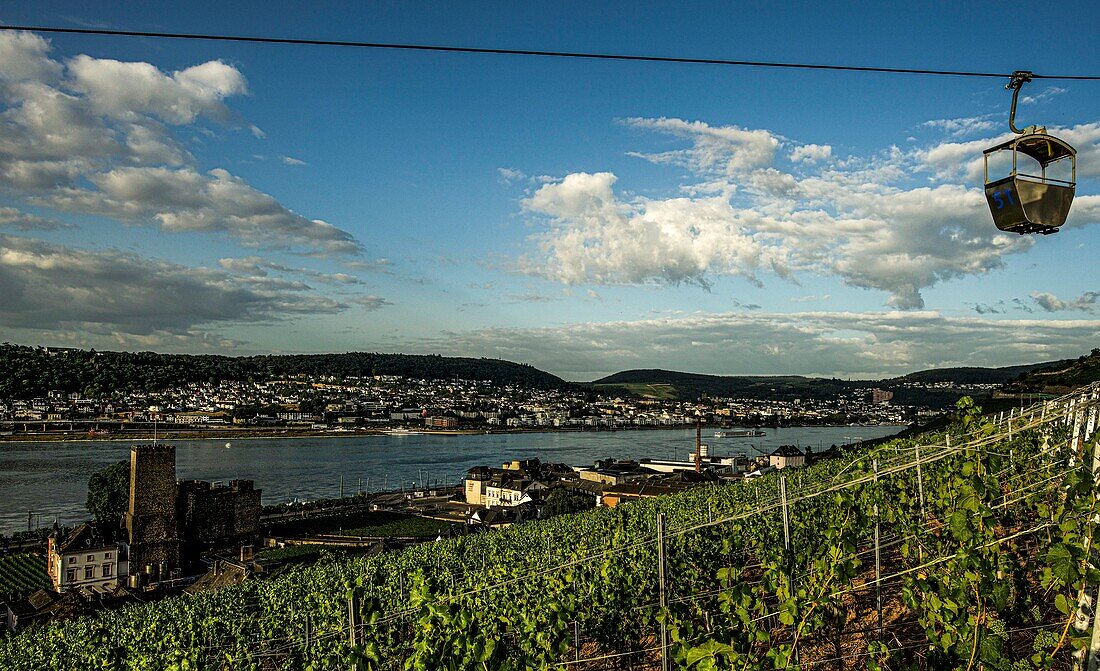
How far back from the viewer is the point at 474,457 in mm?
76812

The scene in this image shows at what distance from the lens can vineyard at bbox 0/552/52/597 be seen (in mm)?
20977

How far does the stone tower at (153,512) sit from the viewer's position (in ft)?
80.4

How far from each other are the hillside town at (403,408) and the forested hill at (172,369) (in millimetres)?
2231

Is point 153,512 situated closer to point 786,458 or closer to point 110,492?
point 110,492

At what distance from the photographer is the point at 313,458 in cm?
7256

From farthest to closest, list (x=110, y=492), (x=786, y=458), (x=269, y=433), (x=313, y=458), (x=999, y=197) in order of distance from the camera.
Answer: (x=269, y=433) → (x=313, y=458) → (x=786, y=458) → (x=110, y=492) → (x=999, y=197)

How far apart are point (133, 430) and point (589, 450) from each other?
212ft

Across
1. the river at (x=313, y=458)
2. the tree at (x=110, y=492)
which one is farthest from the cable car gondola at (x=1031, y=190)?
the river at (x=313, y=458)

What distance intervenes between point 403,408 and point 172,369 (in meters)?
45.9

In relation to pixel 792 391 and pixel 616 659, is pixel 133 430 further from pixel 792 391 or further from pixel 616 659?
pixel 792 391

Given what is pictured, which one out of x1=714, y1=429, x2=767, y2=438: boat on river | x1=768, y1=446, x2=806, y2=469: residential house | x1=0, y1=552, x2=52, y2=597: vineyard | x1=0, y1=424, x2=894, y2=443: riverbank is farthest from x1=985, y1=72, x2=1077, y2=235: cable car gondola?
x1=714, y1=429, x2=767, y2=438: boat on river

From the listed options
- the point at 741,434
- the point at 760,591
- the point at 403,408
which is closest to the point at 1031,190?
the point at 760,591

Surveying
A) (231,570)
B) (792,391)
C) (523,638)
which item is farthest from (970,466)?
(792,391)

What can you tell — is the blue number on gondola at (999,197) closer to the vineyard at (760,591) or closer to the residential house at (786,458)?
the vineyard at (760,591)
